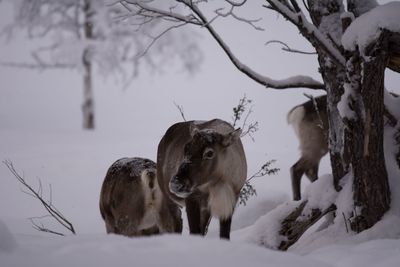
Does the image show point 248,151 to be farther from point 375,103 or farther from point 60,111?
point 60,111

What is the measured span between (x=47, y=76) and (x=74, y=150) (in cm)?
1383

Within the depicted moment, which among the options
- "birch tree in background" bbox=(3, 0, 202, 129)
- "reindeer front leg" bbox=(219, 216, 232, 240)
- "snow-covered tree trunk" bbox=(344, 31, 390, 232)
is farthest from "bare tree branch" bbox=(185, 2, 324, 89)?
"birch tree in background" bbox=(3, 0, 202, 129)

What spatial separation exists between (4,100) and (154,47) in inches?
284

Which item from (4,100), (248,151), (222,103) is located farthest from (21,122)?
(248,151)

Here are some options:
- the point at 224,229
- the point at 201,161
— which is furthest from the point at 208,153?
the point at 224,229

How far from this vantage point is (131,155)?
9852 millimetres

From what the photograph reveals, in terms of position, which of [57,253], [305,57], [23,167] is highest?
[305,57]

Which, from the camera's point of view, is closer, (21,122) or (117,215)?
(117,215)

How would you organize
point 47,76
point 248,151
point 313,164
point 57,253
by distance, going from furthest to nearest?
point 47,76 → point 248,151 → point 313,164 → point 57,253

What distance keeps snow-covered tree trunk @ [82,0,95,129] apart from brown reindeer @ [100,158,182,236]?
10.0 metres

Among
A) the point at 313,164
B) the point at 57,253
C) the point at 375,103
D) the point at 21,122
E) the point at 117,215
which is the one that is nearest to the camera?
the point at 57,253

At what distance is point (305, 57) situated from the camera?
49.2 feet

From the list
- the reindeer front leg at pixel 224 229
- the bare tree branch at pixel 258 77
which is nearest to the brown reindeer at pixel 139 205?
the reindeer front leg at pixel 224 229

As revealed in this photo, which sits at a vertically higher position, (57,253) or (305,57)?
(305,57)
